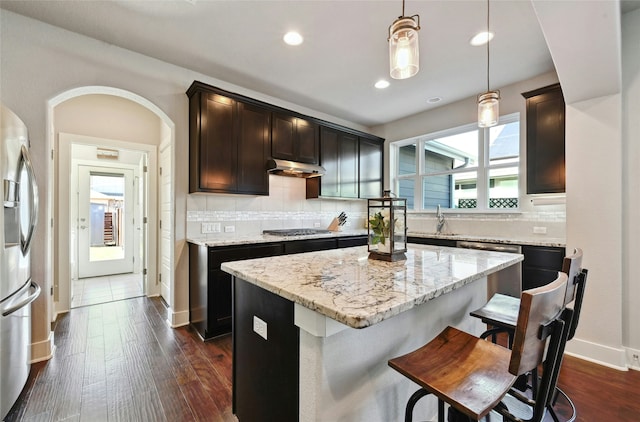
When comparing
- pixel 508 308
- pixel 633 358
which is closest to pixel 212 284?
pixel 508 308

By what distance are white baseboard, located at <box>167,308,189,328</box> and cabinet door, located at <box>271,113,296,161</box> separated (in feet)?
6.91

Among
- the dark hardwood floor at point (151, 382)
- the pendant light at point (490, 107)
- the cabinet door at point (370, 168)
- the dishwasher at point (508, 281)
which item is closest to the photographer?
the dark hardwood floor at point (151, 382)

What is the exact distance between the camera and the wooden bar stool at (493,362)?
801mm

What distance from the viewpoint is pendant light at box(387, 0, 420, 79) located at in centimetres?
128

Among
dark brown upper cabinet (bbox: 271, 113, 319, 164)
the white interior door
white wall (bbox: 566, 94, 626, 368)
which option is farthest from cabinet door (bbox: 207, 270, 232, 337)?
the white interior door

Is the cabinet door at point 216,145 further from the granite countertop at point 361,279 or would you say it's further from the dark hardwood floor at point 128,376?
the granite countertop at point 361,279

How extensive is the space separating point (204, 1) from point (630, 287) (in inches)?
158

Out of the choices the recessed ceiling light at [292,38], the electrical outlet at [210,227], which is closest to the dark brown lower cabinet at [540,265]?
the recessed ceiling light at [292,38]

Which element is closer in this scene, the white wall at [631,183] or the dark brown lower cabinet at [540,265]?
the white wall at [631,183]

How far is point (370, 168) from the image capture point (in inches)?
187

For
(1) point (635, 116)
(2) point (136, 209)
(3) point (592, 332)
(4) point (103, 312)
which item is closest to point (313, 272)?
(3) point (592, 332)

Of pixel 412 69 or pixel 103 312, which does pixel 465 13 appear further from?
pixel 103 312

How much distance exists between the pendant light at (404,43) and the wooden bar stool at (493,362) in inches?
43.1

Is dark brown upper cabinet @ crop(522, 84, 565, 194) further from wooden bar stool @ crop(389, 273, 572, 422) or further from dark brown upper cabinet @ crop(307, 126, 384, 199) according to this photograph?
wooden bar stool @ crop(389, 273, 572, 422)
